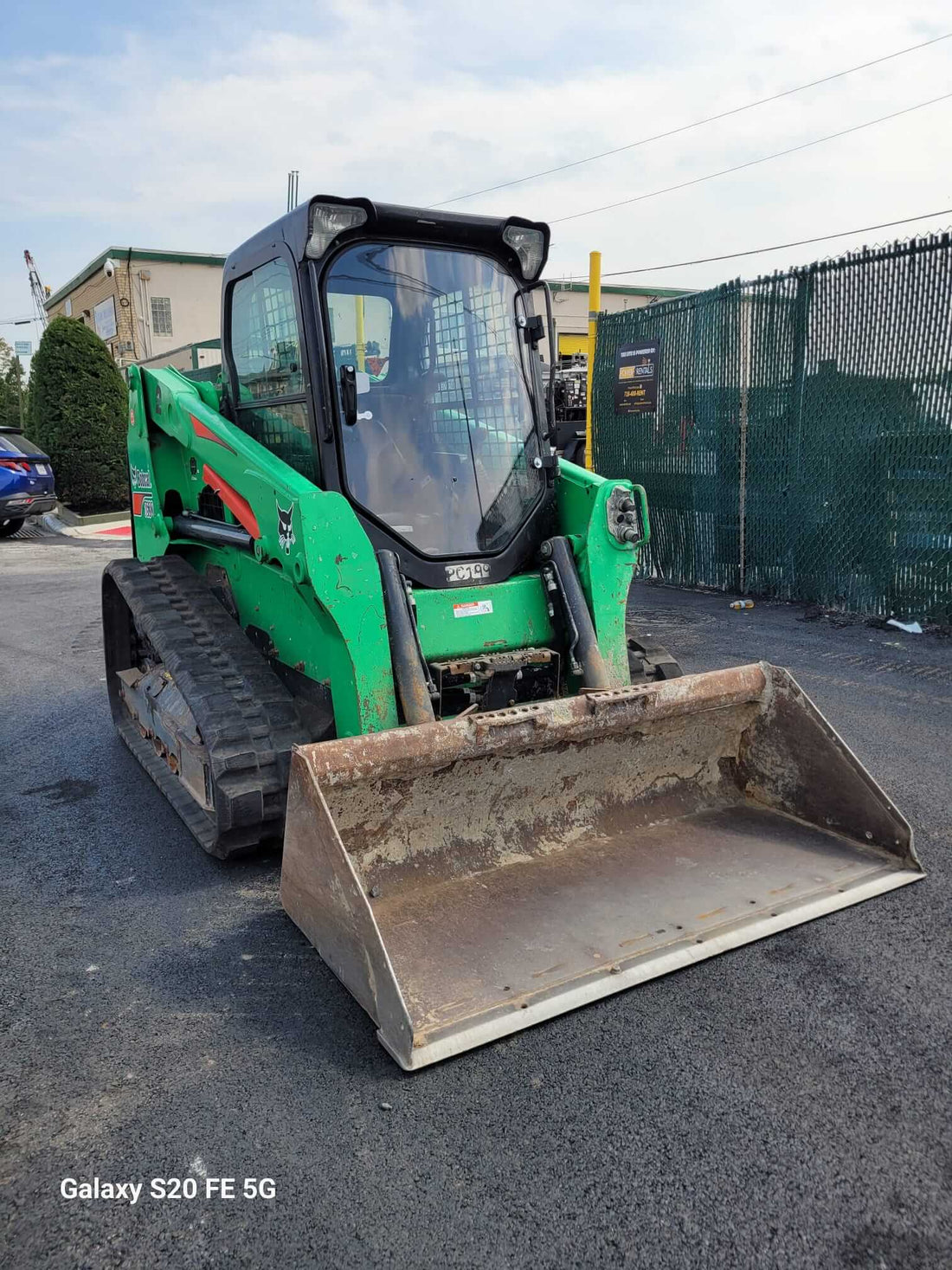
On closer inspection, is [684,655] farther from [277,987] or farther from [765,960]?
[277,987]

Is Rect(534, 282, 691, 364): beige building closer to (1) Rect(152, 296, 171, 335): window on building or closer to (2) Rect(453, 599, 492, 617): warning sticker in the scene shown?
(1) Rect(152, 296, 171, 335): window on building

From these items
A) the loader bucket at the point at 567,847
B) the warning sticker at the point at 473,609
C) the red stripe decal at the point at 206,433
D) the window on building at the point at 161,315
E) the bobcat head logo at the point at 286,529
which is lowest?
the loader bucket at the point at 567,847

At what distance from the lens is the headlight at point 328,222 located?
3.90m

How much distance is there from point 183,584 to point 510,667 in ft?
6.66

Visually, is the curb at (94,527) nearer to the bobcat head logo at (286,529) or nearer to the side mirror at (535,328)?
the side mirror at (535,328)

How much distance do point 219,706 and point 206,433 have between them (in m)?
1.47

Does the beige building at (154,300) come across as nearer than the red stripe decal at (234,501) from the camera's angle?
No

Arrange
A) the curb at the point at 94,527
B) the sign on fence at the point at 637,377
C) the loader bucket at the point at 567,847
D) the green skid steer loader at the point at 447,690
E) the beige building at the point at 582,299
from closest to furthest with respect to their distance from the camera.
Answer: the loader bucket at the point at 567,847
the green skid steer loader at the point at 447,690
the sign on fence at the point at 637,377
the curb at the point at 94,527
the beige building at the point at 582,299

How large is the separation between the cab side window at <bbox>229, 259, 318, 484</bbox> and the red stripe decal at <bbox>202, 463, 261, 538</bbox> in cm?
27

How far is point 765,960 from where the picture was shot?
312 cm

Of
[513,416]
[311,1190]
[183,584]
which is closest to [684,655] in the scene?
[513,416]

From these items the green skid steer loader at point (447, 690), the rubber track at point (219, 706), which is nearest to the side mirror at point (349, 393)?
the green skid steer loader at point (447, 690)

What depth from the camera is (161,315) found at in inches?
1173

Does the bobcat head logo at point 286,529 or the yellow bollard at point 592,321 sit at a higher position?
the yellow bollard at point 592,321
